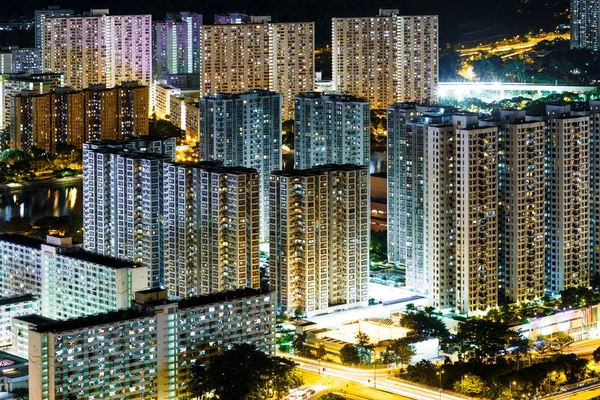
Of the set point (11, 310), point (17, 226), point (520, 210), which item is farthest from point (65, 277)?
point (17, 226)

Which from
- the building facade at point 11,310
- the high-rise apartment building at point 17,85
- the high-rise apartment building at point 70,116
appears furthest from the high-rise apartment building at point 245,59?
the building facade at point 11,310

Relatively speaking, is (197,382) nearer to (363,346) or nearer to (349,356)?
(349,356)

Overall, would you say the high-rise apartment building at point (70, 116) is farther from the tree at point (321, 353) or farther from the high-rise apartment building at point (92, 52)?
the tree at point (321, 353)

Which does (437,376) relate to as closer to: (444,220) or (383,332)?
(383,332)

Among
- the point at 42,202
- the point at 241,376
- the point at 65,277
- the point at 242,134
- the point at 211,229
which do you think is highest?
the point at 242,134

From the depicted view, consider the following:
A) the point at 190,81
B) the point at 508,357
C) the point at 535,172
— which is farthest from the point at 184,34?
the point at 508,357

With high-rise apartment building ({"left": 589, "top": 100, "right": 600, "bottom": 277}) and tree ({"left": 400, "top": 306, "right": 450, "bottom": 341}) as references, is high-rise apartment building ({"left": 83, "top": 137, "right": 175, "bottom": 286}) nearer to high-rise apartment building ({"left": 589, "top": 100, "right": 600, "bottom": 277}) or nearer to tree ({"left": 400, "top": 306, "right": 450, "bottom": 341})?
tree ({"left": 400, "top": 306, "right": 450, "bottom": 341})
